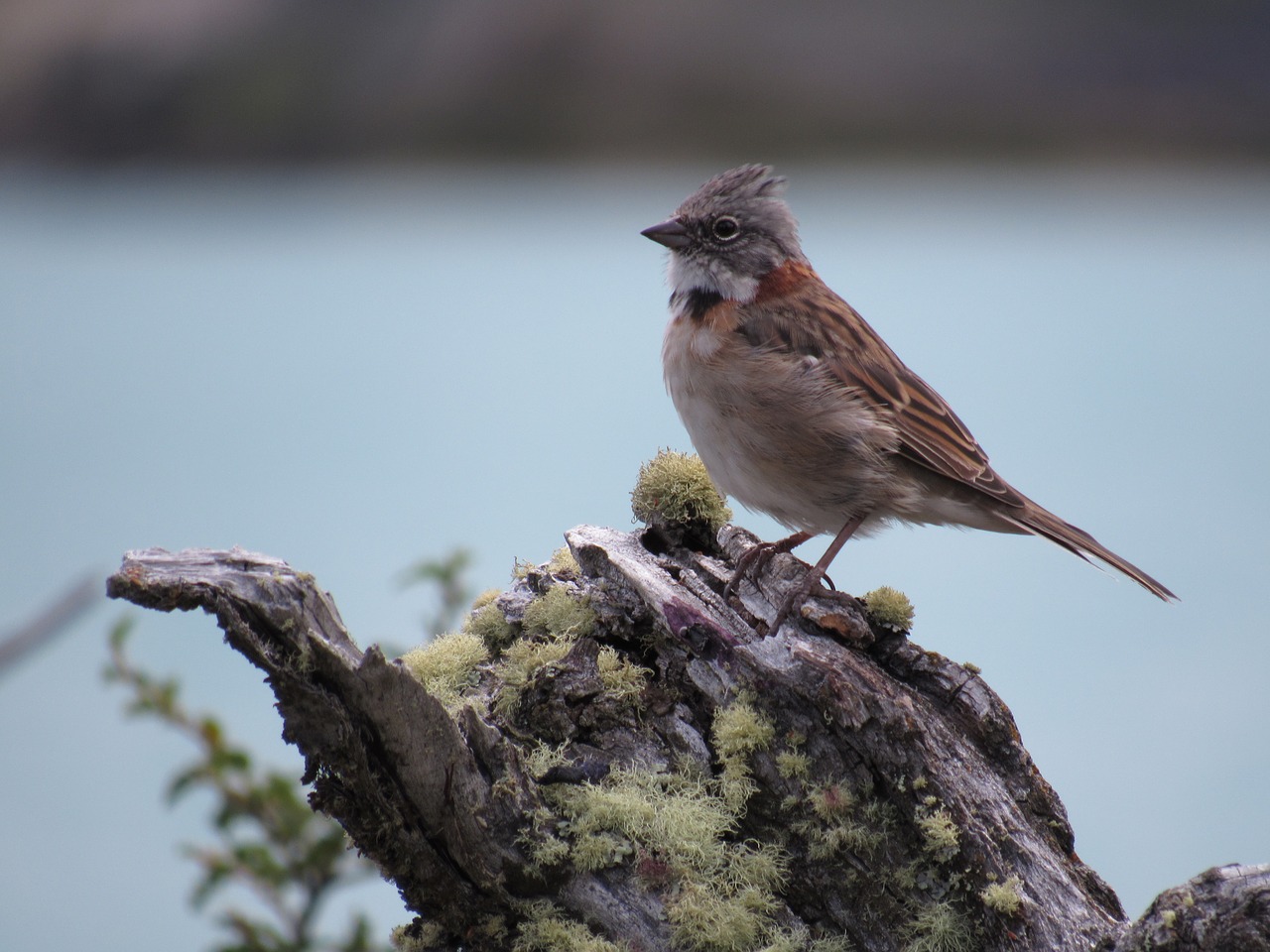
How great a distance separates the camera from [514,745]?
291 centimetres

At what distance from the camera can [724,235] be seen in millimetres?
4309

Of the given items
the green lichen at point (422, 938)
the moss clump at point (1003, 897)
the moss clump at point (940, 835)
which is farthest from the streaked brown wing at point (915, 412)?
the green lichen at point (422, 938)

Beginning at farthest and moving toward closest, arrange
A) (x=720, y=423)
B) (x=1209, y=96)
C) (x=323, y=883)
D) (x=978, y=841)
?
(x=1209, y=96) < (x=720, y=423) < (x=323, y=883) < (x=978, y=841)

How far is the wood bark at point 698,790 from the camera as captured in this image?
246cm

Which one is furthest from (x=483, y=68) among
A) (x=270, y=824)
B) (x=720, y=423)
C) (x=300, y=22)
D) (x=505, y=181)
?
(x=270, y=824)

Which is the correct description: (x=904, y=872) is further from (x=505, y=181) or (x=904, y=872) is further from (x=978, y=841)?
(x=505, y=181)

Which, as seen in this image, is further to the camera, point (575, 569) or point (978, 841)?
point (575, 569)

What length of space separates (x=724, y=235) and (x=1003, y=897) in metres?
2.60

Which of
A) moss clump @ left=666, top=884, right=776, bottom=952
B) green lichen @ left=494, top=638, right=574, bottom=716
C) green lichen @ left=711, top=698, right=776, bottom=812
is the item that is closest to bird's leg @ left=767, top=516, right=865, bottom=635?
green lichen @ left=711, top=698, right=776, bottom=812

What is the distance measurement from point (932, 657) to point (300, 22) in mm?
5498

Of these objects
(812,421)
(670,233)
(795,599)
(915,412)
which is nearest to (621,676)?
(795,599)

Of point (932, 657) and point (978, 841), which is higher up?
point (932, 657)

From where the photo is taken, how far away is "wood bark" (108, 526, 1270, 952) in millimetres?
2459

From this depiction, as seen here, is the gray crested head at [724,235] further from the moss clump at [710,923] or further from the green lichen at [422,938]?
the green lichen at [422,938]
